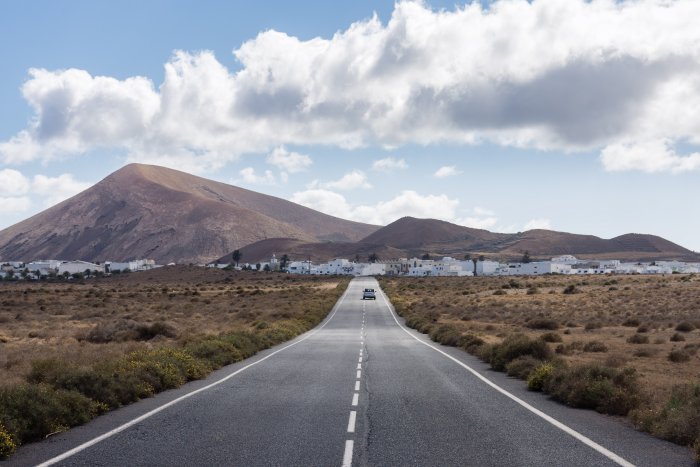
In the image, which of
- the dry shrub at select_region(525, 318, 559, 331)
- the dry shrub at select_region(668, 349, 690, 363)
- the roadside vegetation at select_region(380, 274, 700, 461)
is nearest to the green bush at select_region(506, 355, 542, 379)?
the roadside vegetation at select_region(380, 274, 700, 461)

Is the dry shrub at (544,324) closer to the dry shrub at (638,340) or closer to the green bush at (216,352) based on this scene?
the dry shrub at (638,340)

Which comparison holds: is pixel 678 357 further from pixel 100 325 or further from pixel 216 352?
pixel 100 325

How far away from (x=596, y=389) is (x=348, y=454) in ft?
21.3

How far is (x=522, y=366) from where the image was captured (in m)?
18.2

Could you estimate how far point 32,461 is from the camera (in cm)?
848

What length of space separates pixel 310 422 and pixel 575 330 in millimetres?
29607

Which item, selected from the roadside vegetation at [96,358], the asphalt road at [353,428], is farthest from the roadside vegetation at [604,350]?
the roadside vegetation at [96,358]

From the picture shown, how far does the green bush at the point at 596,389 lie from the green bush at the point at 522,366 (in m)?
2.75

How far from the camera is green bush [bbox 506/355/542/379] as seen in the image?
58.0 ft

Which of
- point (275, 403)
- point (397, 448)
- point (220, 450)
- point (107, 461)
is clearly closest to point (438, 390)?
point (275, 403)

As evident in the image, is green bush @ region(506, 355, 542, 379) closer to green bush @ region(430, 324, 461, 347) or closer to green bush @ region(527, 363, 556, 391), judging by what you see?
green bush @ region(527, 363, 556, 391)

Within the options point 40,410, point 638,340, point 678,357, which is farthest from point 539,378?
point 638,340

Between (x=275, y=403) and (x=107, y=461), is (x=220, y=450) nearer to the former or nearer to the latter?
(x=107, y=461)

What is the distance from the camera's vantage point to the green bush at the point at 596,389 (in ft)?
41.2
